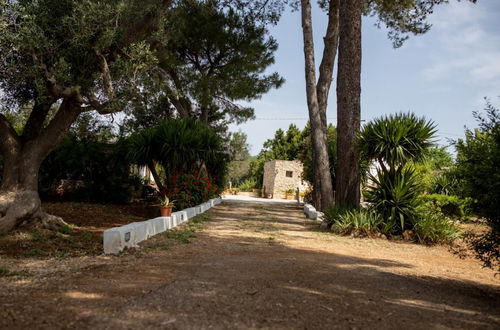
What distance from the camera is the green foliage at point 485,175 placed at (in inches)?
156

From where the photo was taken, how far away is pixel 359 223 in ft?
28.1

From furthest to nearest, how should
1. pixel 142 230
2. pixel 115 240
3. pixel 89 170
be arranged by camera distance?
pixel 89 170
pixel 142 230
pixel 115 240

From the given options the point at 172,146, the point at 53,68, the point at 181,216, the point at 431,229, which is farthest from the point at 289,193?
the point at 53,68

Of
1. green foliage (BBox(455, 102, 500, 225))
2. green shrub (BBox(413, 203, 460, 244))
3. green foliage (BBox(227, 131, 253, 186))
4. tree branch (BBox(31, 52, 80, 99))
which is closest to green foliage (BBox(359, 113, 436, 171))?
green shrub (BBox(413, 203, 460, 244))

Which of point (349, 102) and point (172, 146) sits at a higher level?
point (349, 102)

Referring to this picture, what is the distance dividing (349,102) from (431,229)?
3.87m

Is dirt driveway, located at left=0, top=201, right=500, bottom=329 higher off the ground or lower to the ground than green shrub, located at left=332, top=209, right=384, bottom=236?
lower

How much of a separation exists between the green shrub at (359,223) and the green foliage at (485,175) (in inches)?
163

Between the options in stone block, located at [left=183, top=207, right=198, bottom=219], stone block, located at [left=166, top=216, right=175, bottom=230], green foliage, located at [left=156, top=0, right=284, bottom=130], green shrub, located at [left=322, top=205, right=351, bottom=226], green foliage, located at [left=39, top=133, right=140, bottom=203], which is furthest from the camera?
green foliage, located at [left=156, top=0, right=284, bottom=130]

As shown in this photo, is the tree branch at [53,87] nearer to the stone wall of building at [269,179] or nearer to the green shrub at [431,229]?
the green shrub at [431,229]

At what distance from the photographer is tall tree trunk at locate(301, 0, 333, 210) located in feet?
40.4

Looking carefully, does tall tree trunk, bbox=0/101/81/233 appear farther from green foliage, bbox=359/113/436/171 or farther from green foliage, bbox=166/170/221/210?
green foliage, bbox=359/113/436/171

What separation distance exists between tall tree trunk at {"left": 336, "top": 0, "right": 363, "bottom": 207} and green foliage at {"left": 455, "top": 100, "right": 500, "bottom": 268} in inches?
217

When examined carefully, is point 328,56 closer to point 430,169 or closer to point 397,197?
point 430,169
